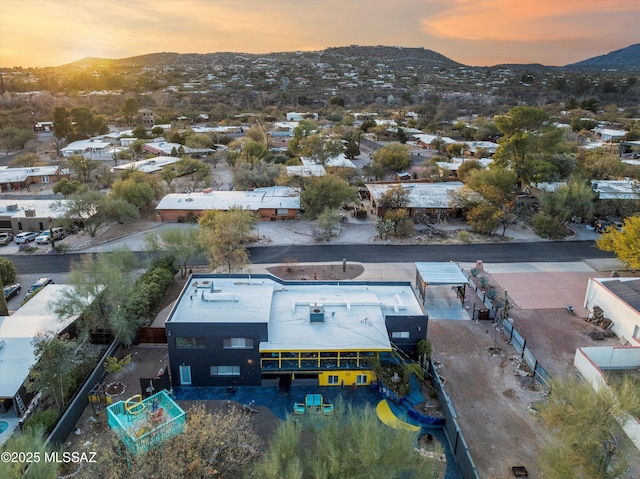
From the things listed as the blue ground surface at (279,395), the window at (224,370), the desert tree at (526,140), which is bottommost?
the blue ground surface at (279,395)

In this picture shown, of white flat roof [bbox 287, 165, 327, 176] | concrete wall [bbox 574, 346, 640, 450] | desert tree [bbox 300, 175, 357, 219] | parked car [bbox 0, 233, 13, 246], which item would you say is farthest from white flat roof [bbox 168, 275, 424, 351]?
white flat roof [bbox 287, 165, 327, 176]

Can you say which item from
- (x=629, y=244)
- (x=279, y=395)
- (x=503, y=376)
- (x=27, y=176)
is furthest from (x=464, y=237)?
(x=27, y=176)

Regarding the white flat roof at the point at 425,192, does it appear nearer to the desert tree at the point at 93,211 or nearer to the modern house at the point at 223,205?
the modern house at the point at 223,205

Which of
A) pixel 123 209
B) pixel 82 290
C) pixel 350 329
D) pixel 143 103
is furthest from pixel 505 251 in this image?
pixel 143 103

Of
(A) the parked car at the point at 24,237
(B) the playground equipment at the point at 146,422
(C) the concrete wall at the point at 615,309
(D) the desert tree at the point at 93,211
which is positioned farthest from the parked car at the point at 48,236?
(C) the concrete wall at the point at 615,309

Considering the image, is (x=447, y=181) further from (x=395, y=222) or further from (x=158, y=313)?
(x=158, y=313)

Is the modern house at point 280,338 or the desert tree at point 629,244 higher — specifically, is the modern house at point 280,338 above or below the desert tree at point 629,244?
below

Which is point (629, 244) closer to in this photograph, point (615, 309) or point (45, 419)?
point (615, 309)

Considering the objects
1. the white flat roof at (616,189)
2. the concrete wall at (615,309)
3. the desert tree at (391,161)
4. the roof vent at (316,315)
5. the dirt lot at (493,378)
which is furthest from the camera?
the desert tree at (391,161)
